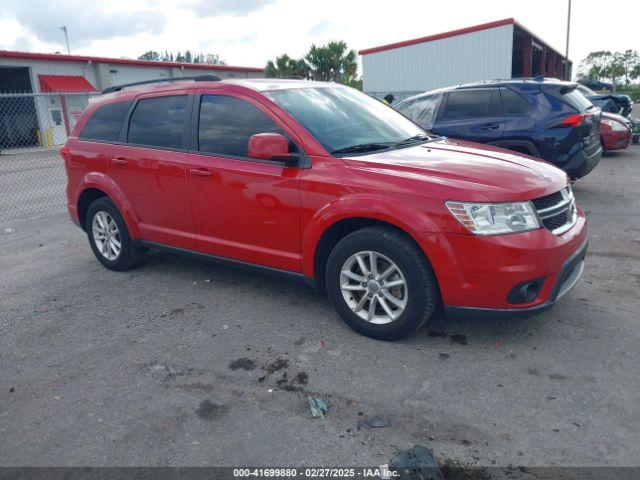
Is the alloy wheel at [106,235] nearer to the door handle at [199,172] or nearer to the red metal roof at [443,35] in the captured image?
the door handle at [199,172]

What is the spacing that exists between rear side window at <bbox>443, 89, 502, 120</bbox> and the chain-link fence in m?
6.61

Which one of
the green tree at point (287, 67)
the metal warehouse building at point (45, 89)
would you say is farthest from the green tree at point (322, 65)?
the metal warehouse building at point (45, 89)

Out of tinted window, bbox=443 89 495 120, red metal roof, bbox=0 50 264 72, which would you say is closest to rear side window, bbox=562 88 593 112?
tinted window, bbox=443 89 495 120

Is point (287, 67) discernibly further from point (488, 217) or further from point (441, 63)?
point (488, 217)

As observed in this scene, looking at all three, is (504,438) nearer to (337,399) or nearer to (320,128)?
(337,399)

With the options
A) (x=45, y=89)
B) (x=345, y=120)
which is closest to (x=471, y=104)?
(x=345, y=120)

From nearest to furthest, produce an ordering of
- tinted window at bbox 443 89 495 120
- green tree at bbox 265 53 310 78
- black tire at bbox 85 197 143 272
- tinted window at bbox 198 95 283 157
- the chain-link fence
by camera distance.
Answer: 1. tinted window at bbox 198 95 283 157
2. black tire at bbox 85 197 143 272
3. tinted window at bbox 443 89 495 120
4. the chain-link fence
5. green tree at bbox 265 53 310 78

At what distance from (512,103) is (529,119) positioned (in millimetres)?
396

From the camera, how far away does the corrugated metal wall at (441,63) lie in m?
24.6

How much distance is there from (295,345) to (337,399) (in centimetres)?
77

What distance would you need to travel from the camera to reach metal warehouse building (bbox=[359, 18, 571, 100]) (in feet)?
80.5

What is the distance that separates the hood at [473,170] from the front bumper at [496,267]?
27cm

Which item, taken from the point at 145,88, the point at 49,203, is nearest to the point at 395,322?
the point at 145,88

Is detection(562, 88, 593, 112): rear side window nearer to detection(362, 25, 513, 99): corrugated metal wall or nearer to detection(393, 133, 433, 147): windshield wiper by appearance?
detection(393, 133, 433, 147): windshield wiper
